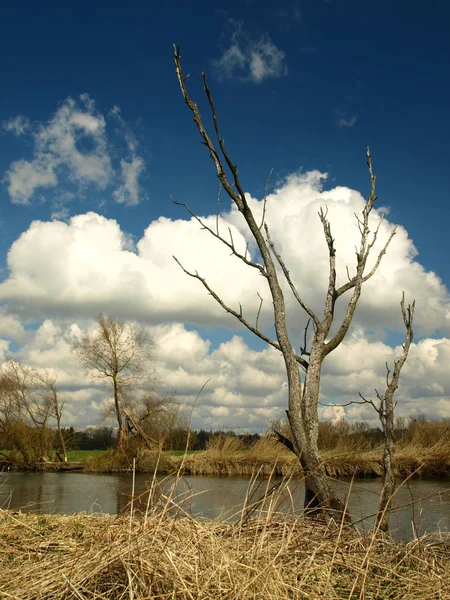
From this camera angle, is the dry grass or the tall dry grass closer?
the tall dry grass

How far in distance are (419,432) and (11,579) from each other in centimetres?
2086

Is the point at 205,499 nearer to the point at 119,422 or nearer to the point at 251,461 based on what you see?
the point at 251,461

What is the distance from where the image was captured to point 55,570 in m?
2.26

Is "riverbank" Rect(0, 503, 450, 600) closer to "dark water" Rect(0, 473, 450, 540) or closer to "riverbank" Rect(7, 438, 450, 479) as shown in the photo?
"dark water" Rect(0, 473, 450, 540)

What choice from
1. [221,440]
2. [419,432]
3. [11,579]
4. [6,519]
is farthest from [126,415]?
[11,579]

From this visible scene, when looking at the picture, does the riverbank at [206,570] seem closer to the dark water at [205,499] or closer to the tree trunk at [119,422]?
the dark water at [205,499]

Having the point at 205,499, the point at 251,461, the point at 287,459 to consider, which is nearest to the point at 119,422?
the point at 251,461

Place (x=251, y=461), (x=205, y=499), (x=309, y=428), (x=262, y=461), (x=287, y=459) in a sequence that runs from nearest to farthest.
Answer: (x=309, y=428)
(x=205, y=499)
(x=287, y=459)
(x=262, y=461)
(x=251, y=461)

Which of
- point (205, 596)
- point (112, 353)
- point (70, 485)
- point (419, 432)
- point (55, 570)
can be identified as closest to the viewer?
point (205, 596)

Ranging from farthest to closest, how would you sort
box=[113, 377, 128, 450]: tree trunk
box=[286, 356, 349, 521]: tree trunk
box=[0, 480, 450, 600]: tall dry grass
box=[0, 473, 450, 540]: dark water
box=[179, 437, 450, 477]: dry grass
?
box=[113, 377, 128, 450]: tree trunk, box=[179, 437, 450, 477]: dry grass, box=[0, 473, 450, 540]: dark water, box=[286, 356, 349, 521]: tree trunk, box=[0, 480, 450, 600]: tall dry grass

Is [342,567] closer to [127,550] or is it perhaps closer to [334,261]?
[127,550]

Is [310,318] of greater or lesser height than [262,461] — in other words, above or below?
above

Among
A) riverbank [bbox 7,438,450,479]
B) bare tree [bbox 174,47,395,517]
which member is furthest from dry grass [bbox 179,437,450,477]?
bare tree [bbox 174,47,395,517]

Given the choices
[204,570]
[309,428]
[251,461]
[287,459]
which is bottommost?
[251,461]
